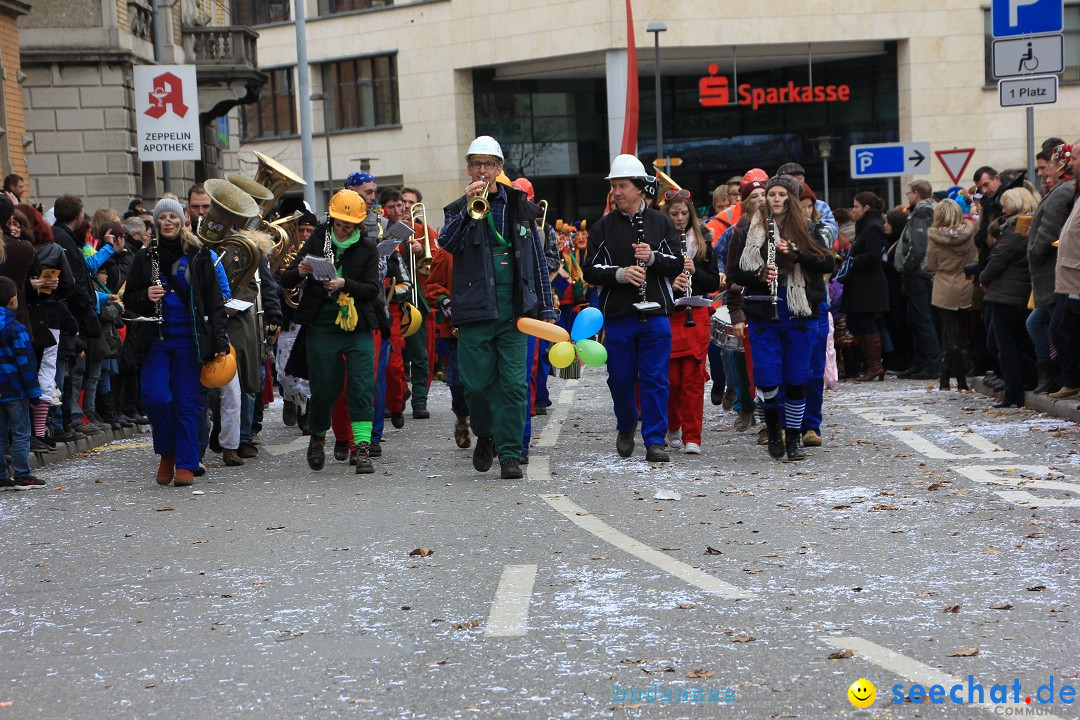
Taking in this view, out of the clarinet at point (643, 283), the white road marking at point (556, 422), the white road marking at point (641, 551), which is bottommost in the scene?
the white road marking at point (556, 422)

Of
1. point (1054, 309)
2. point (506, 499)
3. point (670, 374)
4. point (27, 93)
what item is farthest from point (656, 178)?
point (27, 93)

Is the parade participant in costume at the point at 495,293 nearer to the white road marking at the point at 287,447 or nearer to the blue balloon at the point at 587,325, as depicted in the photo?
the blue balloon at the point at 587,325

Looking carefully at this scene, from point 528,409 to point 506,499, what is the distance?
1965 mm

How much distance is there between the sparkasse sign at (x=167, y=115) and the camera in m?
22.0

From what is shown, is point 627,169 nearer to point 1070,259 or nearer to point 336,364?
point 336,364

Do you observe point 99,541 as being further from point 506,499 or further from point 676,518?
point 676,518

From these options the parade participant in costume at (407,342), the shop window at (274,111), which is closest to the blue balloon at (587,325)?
the parade participant in costume at (407,342)

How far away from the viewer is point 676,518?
8.73 meters

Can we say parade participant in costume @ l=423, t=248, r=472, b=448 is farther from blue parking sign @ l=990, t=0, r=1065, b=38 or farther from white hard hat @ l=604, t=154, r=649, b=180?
blue parking sign @ l=990, t=0, r=1065, b=38

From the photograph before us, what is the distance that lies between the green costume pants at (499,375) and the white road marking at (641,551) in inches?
41.8

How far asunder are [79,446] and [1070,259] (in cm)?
841

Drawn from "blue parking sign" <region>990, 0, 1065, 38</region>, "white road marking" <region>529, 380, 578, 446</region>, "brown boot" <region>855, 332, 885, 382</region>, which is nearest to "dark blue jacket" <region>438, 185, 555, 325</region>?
"white road marking" <region>529, 380, 578, 446</region>

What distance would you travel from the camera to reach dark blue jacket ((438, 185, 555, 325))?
1070 centimetres

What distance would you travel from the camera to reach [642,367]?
11.5m
